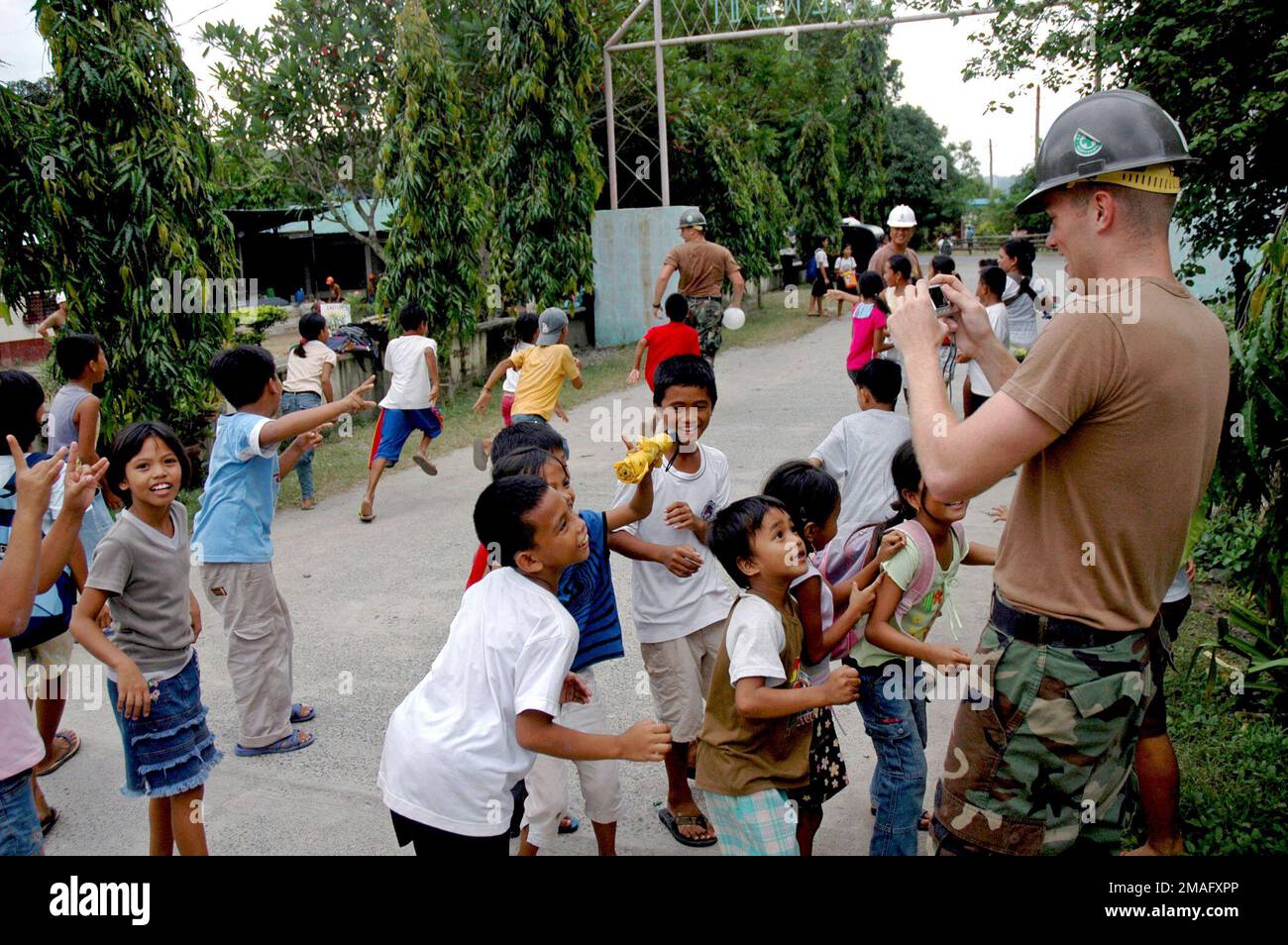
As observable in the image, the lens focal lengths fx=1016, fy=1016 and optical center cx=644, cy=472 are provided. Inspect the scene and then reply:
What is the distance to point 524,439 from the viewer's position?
356 cm

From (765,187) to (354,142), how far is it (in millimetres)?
9230

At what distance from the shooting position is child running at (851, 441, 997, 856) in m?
2.97

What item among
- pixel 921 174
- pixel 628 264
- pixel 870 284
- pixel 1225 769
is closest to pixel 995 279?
pixel 870 284

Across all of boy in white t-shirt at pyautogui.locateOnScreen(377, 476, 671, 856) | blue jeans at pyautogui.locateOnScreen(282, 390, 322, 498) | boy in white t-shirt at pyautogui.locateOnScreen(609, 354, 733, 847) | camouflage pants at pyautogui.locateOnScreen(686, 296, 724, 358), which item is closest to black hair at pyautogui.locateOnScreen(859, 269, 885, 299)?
camouflage pants at pyautogui.locateOnScreen(686, 296, 724, 358)

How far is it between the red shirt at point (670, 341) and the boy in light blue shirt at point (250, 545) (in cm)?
392

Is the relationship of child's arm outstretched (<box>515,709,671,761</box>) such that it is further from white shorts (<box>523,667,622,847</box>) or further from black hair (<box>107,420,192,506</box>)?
black hair (<box>107,420,192,506</box>)

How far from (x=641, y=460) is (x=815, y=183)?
22962mm

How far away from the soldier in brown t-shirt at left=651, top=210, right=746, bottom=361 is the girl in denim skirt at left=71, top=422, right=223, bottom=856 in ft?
22.7

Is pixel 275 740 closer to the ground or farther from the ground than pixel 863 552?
closer to the ground

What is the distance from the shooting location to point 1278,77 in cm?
484

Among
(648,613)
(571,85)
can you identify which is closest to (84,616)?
(648,613)

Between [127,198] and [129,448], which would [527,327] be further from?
[129,448]

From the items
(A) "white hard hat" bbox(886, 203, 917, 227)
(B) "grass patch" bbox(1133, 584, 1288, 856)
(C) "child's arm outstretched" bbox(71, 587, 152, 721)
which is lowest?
(B) "grass patch" bbox(1133, 584, 1288, 856)
